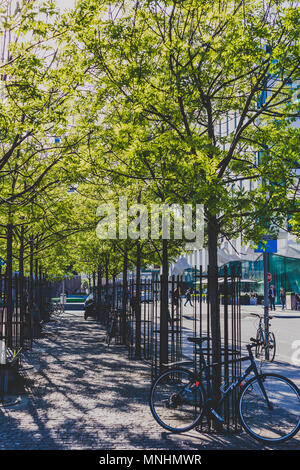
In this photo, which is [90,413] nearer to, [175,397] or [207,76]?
[175,397]

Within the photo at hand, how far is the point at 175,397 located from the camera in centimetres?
724

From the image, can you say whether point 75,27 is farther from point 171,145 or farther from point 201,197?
point 201,197

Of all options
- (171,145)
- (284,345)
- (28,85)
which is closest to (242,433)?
(171,145)

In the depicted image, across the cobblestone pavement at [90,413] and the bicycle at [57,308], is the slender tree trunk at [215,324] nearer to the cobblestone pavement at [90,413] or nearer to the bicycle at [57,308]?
the cobblestone pavement at [90,413]

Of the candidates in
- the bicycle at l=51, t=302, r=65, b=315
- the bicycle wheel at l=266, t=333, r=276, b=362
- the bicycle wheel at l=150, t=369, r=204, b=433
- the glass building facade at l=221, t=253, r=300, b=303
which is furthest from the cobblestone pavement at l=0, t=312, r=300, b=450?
the glass building facade at l=221, t=253, r=300, b=303

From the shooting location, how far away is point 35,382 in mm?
10672

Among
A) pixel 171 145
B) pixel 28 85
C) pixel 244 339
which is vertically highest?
pixel 28 85

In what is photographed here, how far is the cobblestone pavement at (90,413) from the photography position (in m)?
6.36

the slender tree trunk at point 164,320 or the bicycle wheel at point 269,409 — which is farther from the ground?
the slender tree trunk at point 164,320

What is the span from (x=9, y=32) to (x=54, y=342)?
12047mm

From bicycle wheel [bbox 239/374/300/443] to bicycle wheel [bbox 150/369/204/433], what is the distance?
2.02ft

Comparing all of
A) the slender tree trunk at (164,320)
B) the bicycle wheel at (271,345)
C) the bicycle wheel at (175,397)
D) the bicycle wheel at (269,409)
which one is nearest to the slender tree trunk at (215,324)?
the bicycle wheel at (175,397)

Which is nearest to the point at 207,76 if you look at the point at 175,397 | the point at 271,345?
the point at 175,397

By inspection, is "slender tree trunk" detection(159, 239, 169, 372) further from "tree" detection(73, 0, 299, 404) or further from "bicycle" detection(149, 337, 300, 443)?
"bicycle" detection(149, 337, 300, 443)
